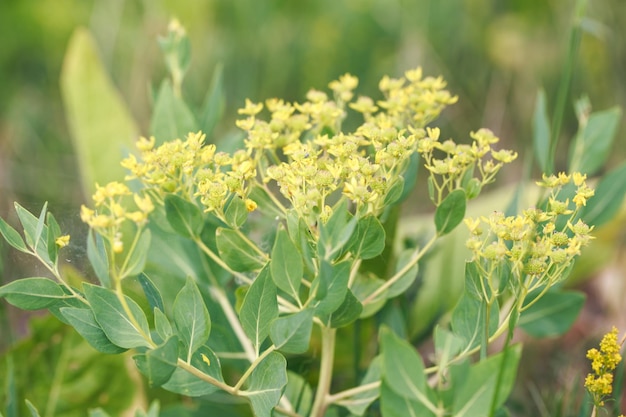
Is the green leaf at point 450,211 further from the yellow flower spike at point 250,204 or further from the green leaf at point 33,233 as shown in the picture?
the green leaf at point 33,233

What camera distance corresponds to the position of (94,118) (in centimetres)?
116

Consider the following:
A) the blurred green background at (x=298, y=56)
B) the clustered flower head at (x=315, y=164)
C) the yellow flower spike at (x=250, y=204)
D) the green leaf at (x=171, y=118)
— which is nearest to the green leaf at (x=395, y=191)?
the clustered flower head at (x=315, y=164)

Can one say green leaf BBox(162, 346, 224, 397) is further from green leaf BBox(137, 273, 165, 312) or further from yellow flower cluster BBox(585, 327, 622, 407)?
yellow flower cluster BBox(585, 327, 622, 407)

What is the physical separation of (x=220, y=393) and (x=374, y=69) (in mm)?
1206

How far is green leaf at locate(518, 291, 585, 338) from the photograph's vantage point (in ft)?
2.91

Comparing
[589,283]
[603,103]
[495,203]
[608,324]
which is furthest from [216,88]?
[603,103]

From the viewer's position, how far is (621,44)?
1.60 meters

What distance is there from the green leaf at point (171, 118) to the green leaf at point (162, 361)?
377 mm

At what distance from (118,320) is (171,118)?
0.35 meters

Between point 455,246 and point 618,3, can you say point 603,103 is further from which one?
point 455,246

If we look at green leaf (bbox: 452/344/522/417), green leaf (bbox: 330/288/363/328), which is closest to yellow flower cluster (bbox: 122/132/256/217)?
green leaf (bbox: 330/288/363/328)

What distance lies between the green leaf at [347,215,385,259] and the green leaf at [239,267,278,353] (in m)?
0.07

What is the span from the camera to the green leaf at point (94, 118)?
1113 millimetres

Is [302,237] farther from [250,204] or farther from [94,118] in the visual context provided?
[94,118]
